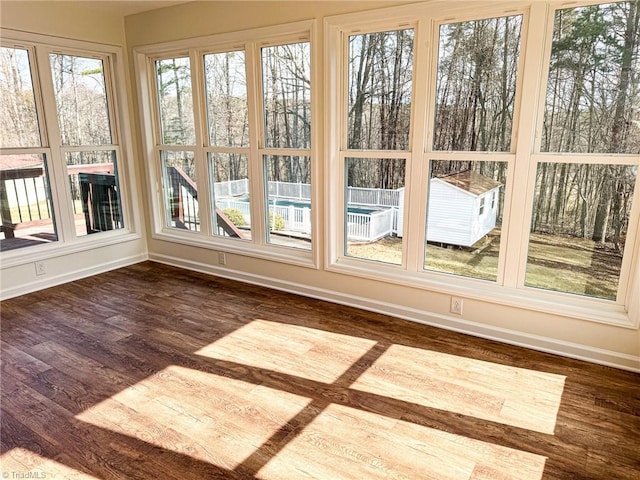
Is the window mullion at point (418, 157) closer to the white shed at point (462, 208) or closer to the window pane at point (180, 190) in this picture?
the white shed at point (462, 208)

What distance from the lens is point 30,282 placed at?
391cm

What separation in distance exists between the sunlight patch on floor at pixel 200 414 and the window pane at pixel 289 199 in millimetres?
1652

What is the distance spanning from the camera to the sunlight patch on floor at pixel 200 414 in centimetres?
198

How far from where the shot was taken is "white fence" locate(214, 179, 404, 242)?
3.32 metres

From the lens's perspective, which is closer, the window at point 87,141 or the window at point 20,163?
the window at point 20,163

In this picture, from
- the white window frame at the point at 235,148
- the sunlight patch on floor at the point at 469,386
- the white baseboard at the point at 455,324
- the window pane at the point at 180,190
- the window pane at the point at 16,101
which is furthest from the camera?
the window pane at the point at 180,190

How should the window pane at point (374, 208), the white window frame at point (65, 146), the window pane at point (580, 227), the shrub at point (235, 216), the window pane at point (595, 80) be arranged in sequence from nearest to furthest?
the window pane at point (595, 80), the window pane at point (580, 227), the window pane at point (374, 208), the white window frame at point (65, 146), the shrub at point (235, 216)

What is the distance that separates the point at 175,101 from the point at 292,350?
119 inches

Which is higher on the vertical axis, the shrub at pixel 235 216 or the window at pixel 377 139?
the window at pixel 377 139

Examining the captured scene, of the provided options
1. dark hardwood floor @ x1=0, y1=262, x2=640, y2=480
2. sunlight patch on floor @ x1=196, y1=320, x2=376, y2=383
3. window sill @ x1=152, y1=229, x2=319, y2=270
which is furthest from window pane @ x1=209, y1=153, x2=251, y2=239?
sunlight patch on floor @ x1=196, y1=320, x2=376, y2=383

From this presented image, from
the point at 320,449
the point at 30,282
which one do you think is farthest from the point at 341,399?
the point at 30,282

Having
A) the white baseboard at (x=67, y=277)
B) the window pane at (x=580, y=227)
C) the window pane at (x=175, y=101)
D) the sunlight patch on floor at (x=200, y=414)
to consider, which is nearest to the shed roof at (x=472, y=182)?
the window pane at (x=580, y=227)

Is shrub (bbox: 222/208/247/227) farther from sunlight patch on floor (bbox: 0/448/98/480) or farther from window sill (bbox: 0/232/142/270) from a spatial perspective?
sunlight patch on floor (bbox: 0/448/98/480)

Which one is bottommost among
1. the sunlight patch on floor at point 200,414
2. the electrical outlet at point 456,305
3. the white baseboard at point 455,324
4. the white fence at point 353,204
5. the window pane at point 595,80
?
the sunlight patch on floor at point 200,414
